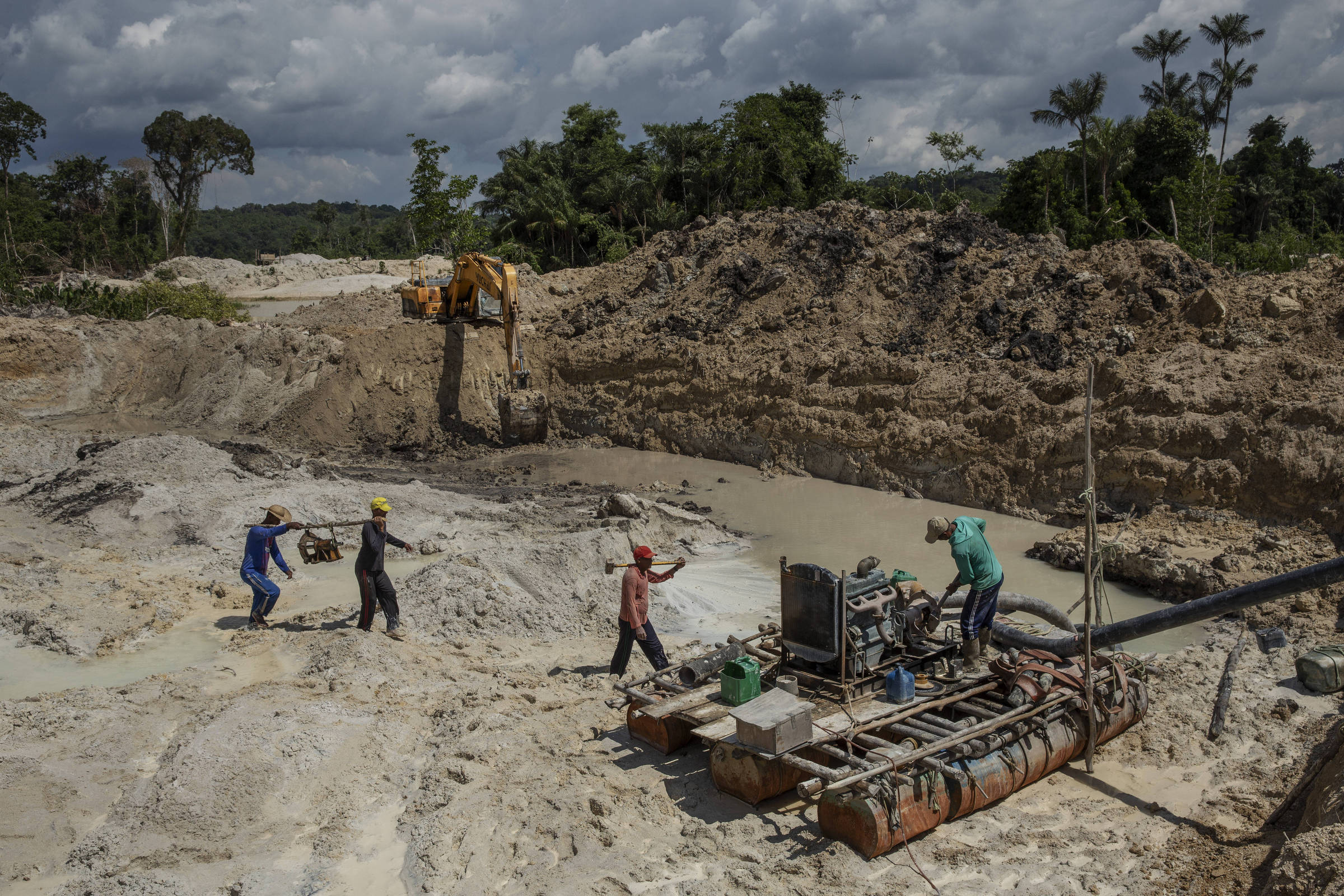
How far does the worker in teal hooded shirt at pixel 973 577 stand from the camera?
699 centimetres

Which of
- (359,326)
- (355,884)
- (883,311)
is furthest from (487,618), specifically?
(359,326)

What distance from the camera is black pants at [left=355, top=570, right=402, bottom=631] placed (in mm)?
8672

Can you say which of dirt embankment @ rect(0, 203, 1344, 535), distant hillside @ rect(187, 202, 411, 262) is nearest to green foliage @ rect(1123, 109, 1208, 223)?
dirt embankment @ rect(0, 203, 1344, 535)

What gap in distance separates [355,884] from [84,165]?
64.2m

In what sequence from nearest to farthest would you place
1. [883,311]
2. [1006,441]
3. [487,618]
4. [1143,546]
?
1. [487,618]
2. [1143,546]
3. [1006,441]
4. [883,311]

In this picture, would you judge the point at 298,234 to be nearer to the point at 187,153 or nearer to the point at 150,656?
the point at 187,153

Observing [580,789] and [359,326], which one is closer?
[580,789]

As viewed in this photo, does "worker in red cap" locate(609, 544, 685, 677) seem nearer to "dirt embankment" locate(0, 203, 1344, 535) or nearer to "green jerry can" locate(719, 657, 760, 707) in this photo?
"green jerry can" locate(719, 657, 760, 707)

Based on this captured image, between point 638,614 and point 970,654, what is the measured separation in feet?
9.18

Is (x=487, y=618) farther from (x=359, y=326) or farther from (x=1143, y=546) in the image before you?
(x=359, y=326)

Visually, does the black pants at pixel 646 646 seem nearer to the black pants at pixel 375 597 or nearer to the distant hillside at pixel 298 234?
the black pants at pixel 375 597

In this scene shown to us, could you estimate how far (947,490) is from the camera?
14805 mm

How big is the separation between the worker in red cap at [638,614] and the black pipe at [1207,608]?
10.7ft

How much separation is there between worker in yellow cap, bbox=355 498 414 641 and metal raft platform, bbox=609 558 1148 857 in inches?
106
